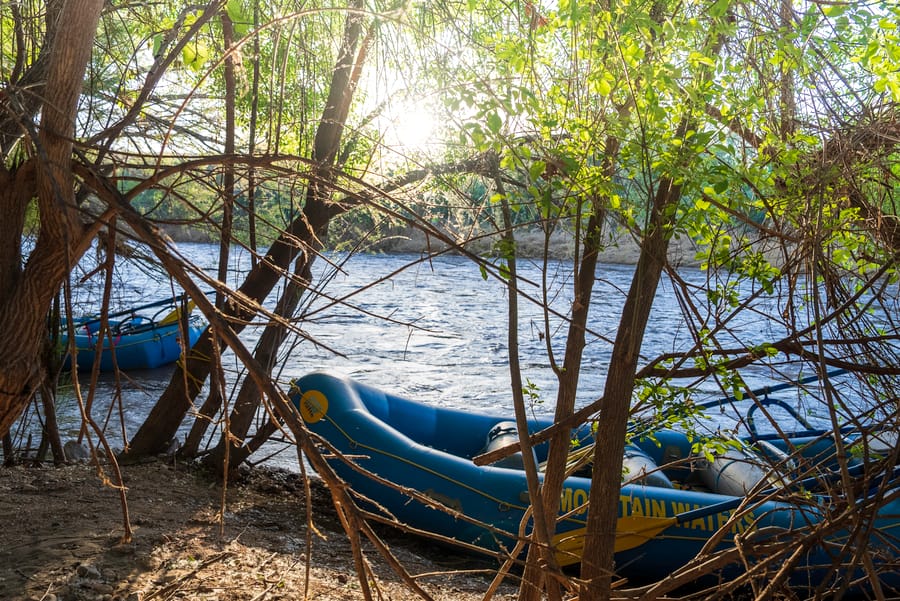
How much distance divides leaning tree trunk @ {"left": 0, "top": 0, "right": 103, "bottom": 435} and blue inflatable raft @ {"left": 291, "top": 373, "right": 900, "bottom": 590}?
7.33 ft

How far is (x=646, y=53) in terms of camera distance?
2.24 metres

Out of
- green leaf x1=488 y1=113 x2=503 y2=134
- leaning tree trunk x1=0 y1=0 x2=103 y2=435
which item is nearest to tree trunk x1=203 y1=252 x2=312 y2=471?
leaning tree trunk x1=0 y1=0 x2=103 y2=435

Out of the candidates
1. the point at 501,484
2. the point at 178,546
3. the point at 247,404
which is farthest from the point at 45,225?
the point at 501,484

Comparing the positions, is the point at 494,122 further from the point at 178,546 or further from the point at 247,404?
the point at 247,404

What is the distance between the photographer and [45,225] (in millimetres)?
1755

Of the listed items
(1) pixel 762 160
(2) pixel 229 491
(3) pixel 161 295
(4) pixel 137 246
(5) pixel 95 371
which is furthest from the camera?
(3) pixel 161 295

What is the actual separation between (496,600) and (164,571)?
164cm

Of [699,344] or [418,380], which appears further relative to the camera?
[418,380]

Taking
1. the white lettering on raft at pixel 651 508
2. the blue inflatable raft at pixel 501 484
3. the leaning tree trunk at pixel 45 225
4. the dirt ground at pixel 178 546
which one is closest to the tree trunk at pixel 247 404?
the dirt ground at pixel 178 546

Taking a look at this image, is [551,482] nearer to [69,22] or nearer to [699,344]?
[699,344]

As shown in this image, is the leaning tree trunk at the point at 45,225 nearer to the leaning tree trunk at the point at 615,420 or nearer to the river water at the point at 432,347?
the leaning tree trunk at the point at 615,420

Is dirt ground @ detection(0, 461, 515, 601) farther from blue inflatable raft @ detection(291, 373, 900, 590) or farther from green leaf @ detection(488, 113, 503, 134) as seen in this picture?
green leaf @ detection(488, 113, 503, 134)

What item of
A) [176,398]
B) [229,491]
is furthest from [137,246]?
[229,491]

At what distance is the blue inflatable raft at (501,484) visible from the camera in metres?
4.56
